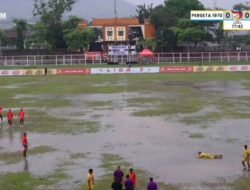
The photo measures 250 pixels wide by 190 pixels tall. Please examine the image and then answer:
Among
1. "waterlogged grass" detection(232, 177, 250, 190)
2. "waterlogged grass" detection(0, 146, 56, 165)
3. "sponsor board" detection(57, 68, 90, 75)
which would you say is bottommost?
"waterlogged grass" detection(232, 177, 250, 190)

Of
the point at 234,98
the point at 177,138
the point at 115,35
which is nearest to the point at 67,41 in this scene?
the point at 115,35

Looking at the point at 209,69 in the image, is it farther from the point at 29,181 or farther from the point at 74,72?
the point at 29,181

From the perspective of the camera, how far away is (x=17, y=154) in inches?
1052

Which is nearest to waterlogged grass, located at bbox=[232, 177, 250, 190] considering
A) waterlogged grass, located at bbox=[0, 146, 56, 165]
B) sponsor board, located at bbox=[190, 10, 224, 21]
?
waterlogged grass, located at bbox=[0, 146, 56, 165]

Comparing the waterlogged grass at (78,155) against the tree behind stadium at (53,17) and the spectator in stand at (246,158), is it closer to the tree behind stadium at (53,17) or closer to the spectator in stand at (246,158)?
the spectator in stand at (246,158)

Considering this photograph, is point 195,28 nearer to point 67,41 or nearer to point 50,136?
point 67,41

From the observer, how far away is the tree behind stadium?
376 feet

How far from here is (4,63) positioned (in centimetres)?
9494

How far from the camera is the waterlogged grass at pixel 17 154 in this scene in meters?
25.4

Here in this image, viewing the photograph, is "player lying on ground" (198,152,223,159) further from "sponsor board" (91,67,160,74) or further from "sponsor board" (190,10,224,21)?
"sponsor board" (190,10,224,21)

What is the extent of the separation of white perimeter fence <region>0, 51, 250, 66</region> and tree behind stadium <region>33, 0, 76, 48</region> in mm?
16704

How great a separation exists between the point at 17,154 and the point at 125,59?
230ft

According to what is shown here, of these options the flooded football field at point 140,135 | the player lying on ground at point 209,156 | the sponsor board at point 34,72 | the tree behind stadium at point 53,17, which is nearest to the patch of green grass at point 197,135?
the flooded football field at point 140,135

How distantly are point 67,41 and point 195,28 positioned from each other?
26.4m
